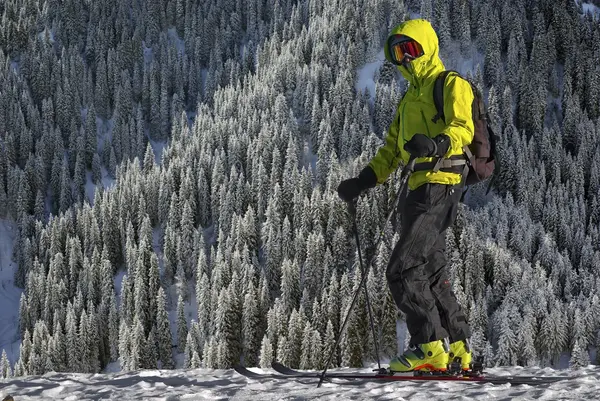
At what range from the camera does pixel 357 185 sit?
35.4 ft

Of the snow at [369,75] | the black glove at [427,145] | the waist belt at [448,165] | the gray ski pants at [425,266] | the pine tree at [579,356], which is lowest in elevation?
the pine tree at [579,356]

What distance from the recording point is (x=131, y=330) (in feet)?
340

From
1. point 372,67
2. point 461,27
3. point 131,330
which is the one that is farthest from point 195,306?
point 461,27

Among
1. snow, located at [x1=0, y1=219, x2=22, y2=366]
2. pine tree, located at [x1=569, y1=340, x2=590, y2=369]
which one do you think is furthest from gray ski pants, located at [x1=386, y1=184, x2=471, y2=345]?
snow, located at [x1=0, y1=219, x2=22, y2=366]

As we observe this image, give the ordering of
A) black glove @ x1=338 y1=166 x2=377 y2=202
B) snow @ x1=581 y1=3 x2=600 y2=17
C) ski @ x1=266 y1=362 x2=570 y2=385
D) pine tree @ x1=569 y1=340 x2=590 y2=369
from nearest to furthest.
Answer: ski @ x1=266 y1=362 x2=570 y2=385
black glove @ x1=338 y1=166 x2=377 y2=202
pine tree @ x1=569 y1=340 x2=590 y2=369
snow @ x1=581 y1=3 x2=600 y2=17

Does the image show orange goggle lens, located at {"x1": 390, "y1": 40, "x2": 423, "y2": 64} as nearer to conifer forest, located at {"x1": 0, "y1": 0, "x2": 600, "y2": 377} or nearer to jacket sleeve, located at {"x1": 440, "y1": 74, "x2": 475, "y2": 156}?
jacket sleeve, located at {"x1": 440, "y1": 74, "x2": 475, "y2": 156}

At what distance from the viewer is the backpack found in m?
9.71

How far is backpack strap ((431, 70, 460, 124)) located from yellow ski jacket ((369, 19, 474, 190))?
56 millimetres

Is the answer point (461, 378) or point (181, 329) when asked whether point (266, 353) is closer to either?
point (181, 329)

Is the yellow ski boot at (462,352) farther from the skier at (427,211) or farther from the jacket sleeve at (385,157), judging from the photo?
the jacket sleeve at (385,157)

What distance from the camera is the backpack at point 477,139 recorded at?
9.71 m

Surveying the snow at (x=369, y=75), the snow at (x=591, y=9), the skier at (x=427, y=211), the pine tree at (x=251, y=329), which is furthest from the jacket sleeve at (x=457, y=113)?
the snow at (x=591, y=9)

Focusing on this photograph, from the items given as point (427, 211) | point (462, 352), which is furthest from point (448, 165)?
point (462, 352)

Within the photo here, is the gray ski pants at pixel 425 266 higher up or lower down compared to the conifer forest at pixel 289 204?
lower down
